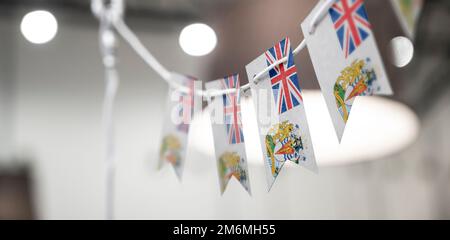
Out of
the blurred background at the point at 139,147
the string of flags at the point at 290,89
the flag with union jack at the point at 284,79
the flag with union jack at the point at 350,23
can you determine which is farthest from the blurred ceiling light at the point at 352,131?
the blurred background at the point at 139,147

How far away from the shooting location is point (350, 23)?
413mm

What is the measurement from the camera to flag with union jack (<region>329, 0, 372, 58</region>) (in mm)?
397

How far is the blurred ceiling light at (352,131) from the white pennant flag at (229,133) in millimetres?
259

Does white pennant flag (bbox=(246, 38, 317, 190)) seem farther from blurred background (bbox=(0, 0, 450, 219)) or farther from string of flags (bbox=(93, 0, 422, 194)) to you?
blurred background (bbox=(0, 0, 450, 219))

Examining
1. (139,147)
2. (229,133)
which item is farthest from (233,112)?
(139,147)

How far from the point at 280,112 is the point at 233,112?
0.33 feet

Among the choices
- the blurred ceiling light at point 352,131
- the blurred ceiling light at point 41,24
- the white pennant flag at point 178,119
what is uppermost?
the blurred ceiling light at point 41,24

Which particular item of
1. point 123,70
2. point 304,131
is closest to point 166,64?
point 123,70

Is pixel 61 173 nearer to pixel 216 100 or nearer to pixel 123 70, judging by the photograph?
pixel 123 70

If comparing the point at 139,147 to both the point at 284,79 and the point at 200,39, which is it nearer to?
the point at 200,39

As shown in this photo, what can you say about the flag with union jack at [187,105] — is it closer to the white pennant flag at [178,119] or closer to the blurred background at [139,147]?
the white pennant flag at [178,119]

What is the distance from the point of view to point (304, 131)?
50 centimetres

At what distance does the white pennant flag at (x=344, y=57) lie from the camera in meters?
0.39

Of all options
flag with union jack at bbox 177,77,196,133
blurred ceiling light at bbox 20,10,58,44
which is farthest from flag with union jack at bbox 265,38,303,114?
blurred ceiling light at bbox 20,10,58,44
